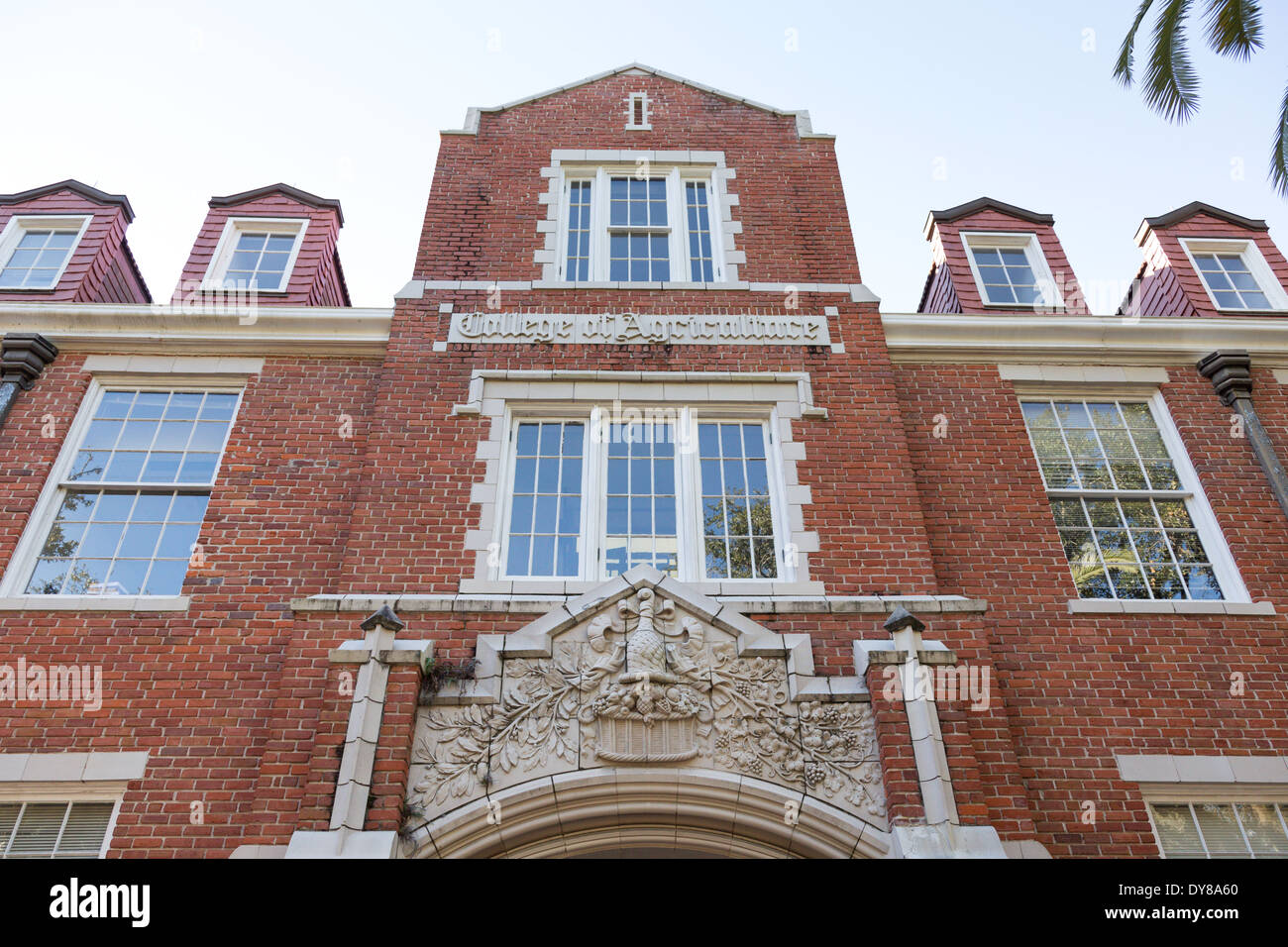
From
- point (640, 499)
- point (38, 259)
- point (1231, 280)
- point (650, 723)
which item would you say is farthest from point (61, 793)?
point (1231, 280)

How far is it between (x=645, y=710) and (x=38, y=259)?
979 cm

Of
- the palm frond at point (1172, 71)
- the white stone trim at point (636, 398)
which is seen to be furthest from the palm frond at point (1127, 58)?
the white stone trim at point (636, 398)

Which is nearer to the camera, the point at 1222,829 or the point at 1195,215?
the point at 1222,829

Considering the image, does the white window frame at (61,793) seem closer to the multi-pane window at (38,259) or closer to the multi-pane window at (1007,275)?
the multi-pane window at (38,259)

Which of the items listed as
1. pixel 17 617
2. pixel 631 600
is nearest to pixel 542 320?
pixel 631 600

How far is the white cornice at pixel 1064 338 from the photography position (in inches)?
408

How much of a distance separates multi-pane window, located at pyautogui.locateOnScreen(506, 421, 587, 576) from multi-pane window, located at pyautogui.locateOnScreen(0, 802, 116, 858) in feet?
12.4

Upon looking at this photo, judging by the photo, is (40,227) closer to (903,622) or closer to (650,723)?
(650,723)

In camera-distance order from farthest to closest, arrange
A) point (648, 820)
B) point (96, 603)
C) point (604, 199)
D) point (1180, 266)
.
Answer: point (1180, 266), point (604, 199), point (96, 603), point (648, 820)

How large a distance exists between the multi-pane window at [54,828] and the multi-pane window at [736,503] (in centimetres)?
532

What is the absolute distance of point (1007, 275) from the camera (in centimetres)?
1205

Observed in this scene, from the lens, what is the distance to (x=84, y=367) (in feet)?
33.0

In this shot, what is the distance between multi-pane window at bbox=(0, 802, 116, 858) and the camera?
280 inches
